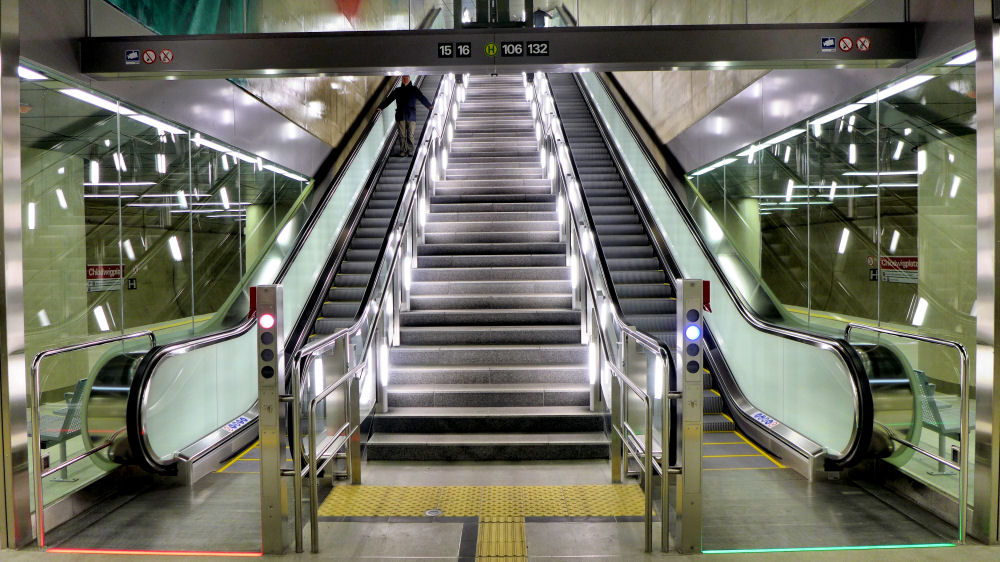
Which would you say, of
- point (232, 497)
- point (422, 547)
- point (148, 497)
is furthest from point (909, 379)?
point (148, 497)

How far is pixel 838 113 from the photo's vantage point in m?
5.42

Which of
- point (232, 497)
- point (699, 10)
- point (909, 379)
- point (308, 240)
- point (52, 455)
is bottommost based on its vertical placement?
point (232, 497)

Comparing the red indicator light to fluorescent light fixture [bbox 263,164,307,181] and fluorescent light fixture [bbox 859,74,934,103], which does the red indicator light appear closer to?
fluorescent light fixture [bbox 859,74,934,103]

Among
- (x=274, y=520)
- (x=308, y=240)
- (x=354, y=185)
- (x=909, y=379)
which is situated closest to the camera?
(x=274, y=520)

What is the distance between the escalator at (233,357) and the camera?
444 centimetres

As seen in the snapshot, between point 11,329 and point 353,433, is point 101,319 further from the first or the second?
point 353,433

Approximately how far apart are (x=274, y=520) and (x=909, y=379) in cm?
396

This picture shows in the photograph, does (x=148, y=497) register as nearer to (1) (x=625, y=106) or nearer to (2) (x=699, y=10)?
(2) (x=699, y=10)

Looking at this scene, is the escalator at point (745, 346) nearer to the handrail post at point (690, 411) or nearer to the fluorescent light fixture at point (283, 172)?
the handrail post at point (690, 411)

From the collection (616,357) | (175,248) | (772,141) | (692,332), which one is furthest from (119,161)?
(772,141)

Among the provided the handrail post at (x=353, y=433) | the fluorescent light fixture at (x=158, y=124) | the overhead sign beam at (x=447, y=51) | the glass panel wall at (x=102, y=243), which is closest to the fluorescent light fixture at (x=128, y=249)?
the glass panel wall at (x=102, y=243)

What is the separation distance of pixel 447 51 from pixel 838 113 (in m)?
3.16

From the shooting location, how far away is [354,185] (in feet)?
30.3

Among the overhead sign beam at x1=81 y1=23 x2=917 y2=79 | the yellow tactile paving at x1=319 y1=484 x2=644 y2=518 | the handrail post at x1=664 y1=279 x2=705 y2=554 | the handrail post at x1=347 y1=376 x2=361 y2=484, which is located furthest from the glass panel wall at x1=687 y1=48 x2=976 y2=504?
the handrail post at x1=347 y1=376 x2=361 y2=484
